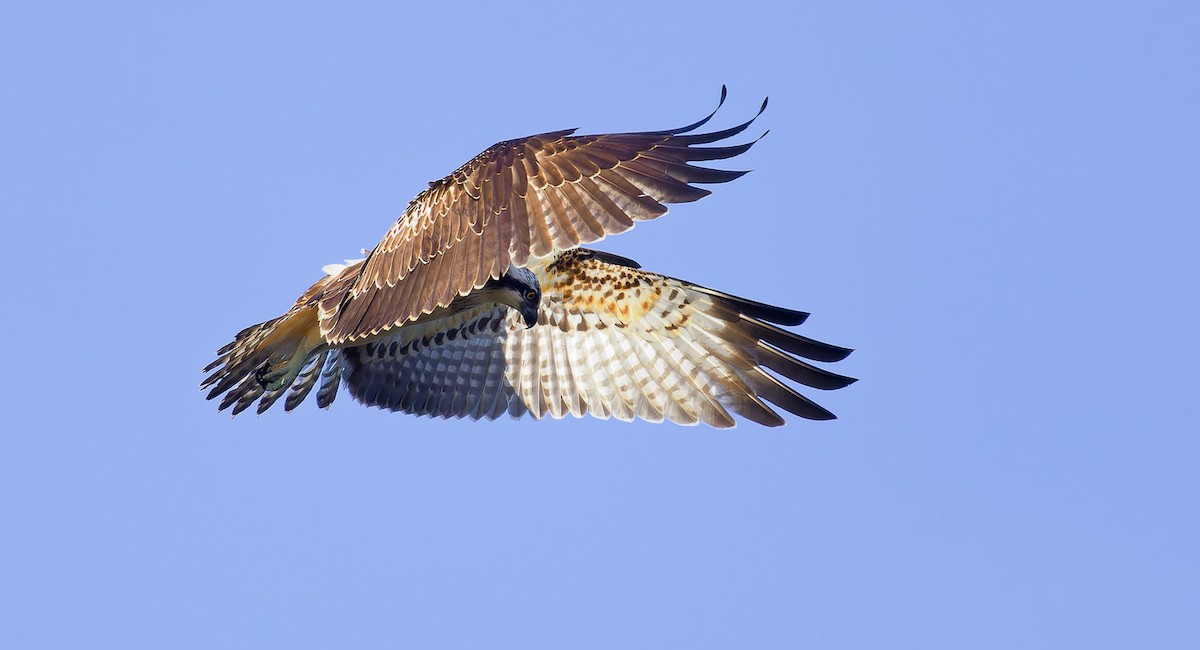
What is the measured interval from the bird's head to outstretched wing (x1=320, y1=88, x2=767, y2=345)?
1440 mm

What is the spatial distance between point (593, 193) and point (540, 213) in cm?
32

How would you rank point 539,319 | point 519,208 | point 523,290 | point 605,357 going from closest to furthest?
point 519,208, point 523,290, point 605,357, point 539,319

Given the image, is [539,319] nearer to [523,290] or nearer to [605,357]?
[605,357]

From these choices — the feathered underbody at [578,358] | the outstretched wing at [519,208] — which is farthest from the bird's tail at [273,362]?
the outstretched wing at [519,208]

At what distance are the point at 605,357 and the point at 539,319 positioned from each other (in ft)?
2.20

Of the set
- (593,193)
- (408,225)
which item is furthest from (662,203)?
(408,225)

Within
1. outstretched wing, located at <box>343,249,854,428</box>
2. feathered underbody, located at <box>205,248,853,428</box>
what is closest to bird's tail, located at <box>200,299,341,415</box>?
feathered underbody, located at <box>205,248,853,428</box>

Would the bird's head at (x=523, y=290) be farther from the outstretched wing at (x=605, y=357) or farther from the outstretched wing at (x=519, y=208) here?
the outstretched wing at (x=519, y=208)

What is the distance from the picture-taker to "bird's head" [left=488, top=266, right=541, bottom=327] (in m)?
10.1

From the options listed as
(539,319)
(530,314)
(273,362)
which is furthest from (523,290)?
(273,362)

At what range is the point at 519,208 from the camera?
7809mm

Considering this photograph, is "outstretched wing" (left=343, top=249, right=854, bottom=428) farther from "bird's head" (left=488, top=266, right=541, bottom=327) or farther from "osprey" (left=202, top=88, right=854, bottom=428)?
"bird's head" (left=488, top=266, right=541, bottom=327)

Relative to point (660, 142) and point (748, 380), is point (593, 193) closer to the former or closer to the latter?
point (660, 142)

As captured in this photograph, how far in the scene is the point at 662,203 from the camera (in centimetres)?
745
